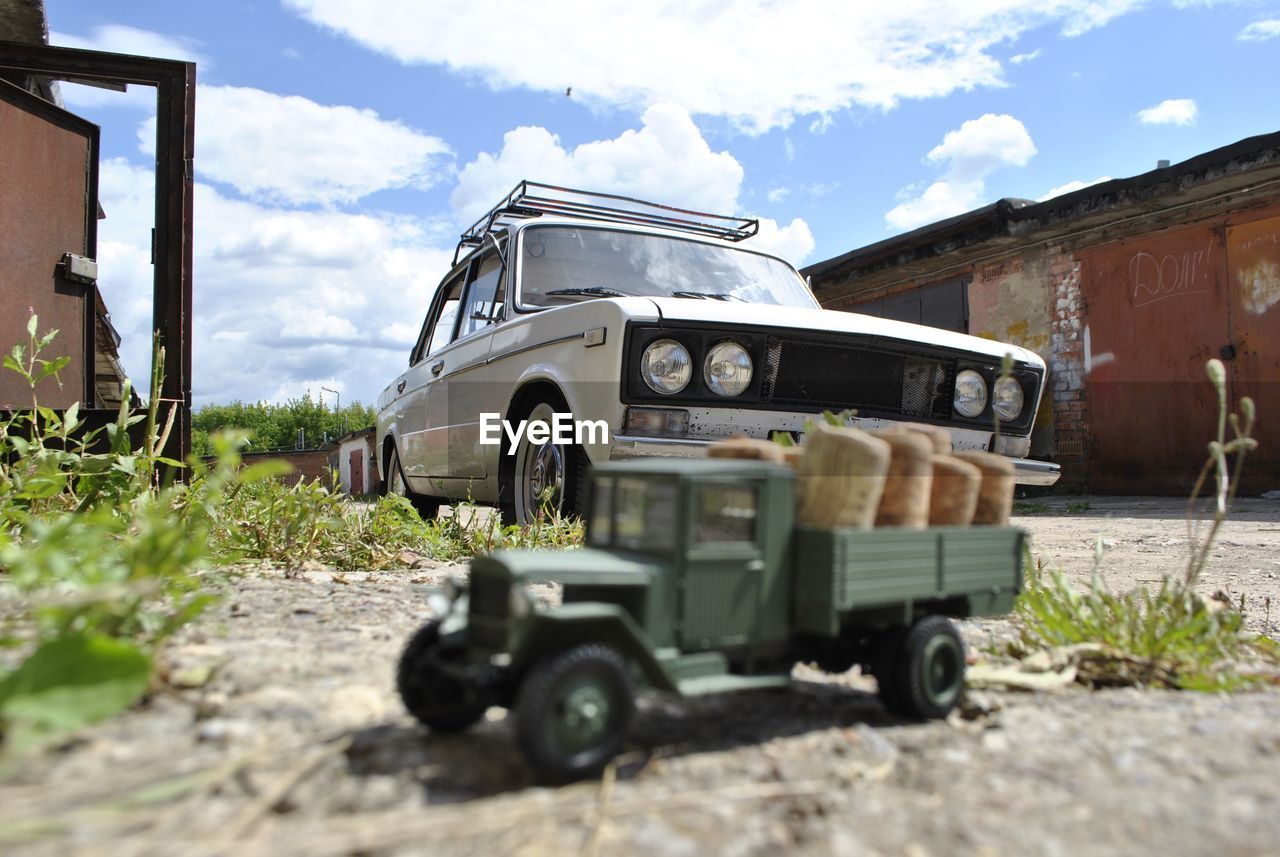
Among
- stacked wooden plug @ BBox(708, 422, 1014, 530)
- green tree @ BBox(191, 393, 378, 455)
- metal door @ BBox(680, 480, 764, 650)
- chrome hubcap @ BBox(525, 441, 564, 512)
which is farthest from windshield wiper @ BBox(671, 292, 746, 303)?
green tree @ BBox(191, 393, 378, 455)

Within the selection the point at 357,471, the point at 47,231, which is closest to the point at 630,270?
the point at 47,231

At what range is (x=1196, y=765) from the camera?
1.38 metres

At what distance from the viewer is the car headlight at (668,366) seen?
10.6 feet

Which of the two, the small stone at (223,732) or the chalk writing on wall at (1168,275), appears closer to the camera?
the small stone at (223,732)

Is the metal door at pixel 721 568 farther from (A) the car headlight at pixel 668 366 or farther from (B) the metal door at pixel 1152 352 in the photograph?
(B) the metal door at pixel 1152 352

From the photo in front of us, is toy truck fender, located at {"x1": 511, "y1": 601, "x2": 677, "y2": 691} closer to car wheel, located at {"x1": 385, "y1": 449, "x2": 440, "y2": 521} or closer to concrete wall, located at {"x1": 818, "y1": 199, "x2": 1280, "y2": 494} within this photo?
car wheel, located at {"x1": 385, "y1": 449, "x2": 440, "y2": 521}

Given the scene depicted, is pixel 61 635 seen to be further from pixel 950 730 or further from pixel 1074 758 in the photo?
pixel 1074 758

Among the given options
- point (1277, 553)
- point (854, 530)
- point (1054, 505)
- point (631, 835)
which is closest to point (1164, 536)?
point (1277, 553)

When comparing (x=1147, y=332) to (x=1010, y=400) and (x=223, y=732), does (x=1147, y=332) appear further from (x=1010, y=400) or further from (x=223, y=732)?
(x=223, y=732)

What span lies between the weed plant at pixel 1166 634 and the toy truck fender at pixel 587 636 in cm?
113

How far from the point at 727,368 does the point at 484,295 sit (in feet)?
7.13

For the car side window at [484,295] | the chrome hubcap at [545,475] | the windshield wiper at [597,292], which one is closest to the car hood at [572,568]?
the chrome hubcap at [545,475]

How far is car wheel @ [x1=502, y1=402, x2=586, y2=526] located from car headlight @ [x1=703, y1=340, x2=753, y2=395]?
602 mm

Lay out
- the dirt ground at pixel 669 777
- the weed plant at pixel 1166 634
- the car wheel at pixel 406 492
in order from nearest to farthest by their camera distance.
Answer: the dirt ground at pixel 669 777, the weed plant at pixel 1166 634, the car wheel at pixel 406 492
